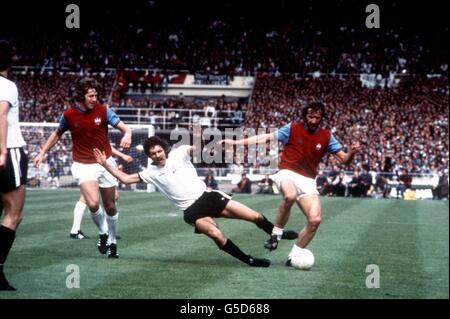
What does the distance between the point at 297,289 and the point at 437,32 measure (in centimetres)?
3002

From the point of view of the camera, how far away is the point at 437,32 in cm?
3650

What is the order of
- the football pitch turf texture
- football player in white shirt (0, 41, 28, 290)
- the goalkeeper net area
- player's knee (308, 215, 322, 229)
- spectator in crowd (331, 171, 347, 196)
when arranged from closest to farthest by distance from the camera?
1. football player in white shirt (0, 41, 28, 290)
2. player's knee (308, 215, 322, 229)
3. the football pitch turf texture
4. the goalkeeper net area
5. spectator in crowd (331, 171, 347, 196)

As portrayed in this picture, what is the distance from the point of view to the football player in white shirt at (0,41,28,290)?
4.50 metres

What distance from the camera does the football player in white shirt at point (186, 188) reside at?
4.16 meters

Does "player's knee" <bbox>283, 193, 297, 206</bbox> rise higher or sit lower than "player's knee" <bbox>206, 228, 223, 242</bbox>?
higher

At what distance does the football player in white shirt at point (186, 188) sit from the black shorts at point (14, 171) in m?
0.52

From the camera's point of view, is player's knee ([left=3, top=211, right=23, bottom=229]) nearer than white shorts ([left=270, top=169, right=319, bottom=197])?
No

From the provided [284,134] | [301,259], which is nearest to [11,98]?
[284,134]

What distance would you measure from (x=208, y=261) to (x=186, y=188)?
248 inches

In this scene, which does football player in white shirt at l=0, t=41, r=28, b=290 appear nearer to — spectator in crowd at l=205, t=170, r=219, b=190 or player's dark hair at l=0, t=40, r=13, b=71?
player's dark hair at l=0, t=40, r=13, b=71

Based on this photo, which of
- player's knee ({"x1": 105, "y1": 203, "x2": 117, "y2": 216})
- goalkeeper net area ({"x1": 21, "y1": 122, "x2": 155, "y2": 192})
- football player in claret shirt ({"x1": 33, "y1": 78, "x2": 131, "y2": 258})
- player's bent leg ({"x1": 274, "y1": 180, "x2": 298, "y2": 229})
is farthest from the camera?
goalkeeper net area ({"x1": 21, "y1": 122, "x2": 155, "y2": 192})

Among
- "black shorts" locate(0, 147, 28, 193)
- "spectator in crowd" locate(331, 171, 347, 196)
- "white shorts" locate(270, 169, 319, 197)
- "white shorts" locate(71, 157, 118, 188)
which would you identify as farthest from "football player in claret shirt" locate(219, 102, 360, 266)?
"spectator in crowd" locate(331, 171, 347, 196)

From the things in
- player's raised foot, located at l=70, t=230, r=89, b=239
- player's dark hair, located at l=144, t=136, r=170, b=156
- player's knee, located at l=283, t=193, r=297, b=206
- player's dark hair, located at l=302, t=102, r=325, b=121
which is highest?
player's dark hair, located at l=302, t=102, r=325, b=121

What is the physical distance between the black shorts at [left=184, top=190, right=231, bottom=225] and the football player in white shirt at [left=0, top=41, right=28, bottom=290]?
1.11 metres
